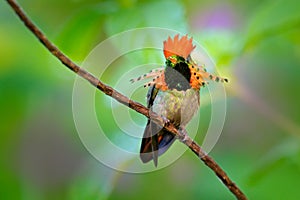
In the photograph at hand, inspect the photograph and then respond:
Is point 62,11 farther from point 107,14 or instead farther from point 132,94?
point 132,94

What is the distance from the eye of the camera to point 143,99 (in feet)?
2.86

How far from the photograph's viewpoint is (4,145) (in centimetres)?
137

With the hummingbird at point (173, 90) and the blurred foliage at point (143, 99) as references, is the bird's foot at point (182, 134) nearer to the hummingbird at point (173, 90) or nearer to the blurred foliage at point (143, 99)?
the hummingbird at point (173, 90)

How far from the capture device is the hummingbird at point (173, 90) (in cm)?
71

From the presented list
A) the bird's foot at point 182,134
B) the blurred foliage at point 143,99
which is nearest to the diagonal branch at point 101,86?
the bird's foot at point 182,134

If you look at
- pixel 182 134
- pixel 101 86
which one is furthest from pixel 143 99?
pixel 101 86

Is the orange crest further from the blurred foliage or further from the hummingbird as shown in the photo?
the blurred foliage

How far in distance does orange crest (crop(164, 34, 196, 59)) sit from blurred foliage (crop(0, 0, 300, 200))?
102 mm

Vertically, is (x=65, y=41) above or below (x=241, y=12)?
below

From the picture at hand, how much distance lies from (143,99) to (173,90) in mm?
92

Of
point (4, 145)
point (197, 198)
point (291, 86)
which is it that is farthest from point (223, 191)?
point (4, 145)

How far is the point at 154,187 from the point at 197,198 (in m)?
0.14

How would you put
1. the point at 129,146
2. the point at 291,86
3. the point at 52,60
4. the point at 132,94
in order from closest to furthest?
the point at 132,94, the point at 129,146, the point at 52,60, the point at 291,86

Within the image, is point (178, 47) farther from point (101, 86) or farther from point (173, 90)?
point (101, 86)
